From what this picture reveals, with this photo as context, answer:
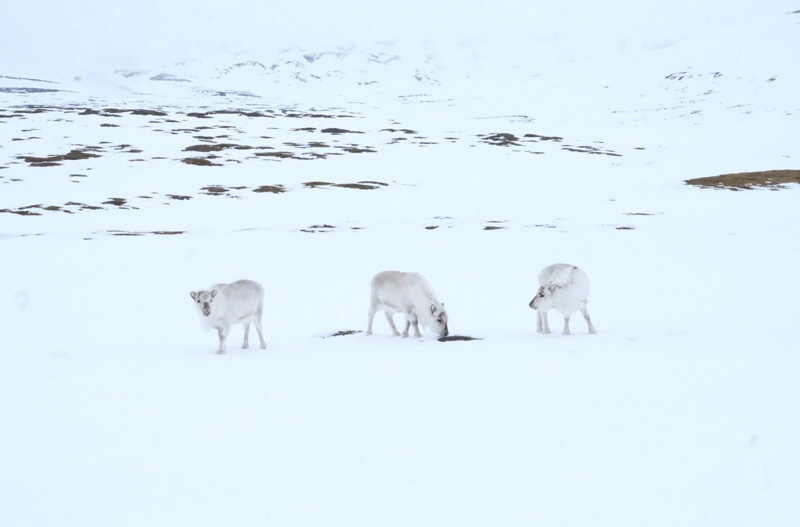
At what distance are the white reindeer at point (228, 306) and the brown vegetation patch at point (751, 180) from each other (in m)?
33.5

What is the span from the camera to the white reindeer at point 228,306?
34.9 feet

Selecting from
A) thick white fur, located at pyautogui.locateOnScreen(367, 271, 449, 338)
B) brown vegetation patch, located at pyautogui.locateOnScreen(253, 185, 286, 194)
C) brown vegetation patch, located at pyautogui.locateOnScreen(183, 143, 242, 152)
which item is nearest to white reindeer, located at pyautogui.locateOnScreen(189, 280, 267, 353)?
thick white fur, located at pyautogui.locateOnScreen(367, 271, 449, 338)

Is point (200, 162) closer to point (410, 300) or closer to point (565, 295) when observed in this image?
point (410, 300)

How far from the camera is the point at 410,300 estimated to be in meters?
11.8

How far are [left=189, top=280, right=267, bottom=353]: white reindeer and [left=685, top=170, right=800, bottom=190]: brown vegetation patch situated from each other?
110ft

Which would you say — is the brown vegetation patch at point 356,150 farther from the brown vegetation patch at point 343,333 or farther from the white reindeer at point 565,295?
the white reindeer at point 565,295

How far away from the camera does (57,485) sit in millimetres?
5234

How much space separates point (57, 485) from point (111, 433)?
1.13m

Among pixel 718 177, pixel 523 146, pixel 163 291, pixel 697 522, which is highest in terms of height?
pixel 523 146

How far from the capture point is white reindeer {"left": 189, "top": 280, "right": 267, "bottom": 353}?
A: 1062 cm

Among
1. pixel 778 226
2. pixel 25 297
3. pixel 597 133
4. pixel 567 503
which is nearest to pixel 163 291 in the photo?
pixel 25 297

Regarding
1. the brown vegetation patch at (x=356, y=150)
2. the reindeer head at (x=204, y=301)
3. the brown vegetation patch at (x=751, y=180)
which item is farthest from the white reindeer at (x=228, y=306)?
the brown vegetation patch at (x=356, y=150)

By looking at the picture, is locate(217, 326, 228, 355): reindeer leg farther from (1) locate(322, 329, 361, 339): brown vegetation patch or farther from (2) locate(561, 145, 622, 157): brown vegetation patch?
(2) locate(561, 145, 622, 157): brown vegetation patch

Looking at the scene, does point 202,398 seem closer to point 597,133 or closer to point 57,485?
point 57,485
